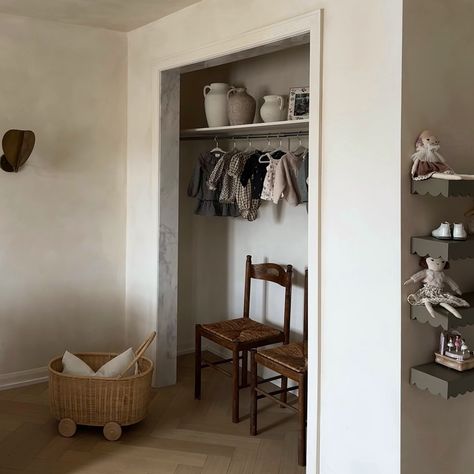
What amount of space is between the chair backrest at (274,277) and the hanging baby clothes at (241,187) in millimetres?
329

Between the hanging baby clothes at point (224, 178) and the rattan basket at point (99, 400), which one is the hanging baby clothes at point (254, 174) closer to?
the hanging baby clothes at point (224, 178)

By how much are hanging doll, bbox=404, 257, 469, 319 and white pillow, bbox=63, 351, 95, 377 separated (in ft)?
5.76

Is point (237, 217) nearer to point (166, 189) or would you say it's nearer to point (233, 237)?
point (233, 237)

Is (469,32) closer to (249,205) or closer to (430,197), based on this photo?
(430,197)

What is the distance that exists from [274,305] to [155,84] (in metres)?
1.58

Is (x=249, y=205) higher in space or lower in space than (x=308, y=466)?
higher

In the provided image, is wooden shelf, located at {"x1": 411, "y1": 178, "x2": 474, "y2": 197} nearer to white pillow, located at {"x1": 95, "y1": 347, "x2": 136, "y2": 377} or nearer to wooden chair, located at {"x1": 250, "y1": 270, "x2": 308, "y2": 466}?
wooden chair, located at {"x1": 250, "y1": 270, "x2": 308, "y2": 466}

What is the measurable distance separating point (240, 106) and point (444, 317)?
6.29 ft

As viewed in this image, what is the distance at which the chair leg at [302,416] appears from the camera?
2.68 m

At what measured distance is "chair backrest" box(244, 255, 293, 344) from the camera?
334cm

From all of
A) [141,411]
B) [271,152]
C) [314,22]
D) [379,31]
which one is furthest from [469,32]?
[141,411]

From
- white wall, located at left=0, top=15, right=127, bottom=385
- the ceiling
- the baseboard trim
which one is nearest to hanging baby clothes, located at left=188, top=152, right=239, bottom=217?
white wall, located at left=0, top=15, right=127, bottom=385

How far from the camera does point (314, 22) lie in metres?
2.37

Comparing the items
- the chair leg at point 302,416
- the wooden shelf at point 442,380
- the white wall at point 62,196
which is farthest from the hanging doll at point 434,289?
the white wall at point 62,196
